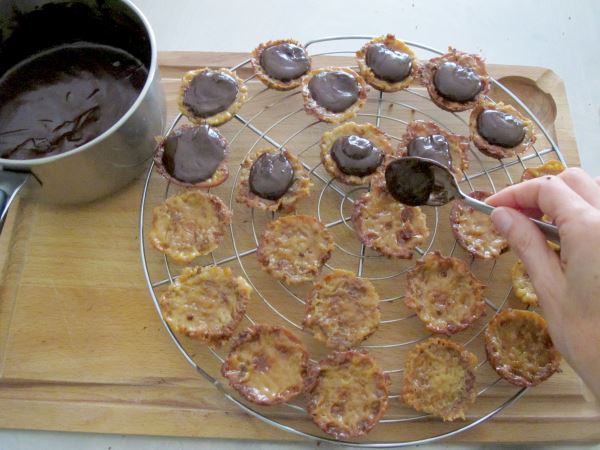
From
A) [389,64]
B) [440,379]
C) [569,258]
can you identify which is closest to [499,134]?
[389,64]

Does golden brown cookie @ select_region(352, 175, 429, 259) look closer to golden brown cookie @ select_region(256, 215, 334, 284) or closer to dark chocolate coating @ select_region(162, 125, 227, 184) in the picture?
golden brown cookie @ select_region(256, 215, 334, 284)

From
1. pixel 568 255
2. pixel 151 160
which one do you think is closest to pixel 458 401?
Result: pixel 568 255

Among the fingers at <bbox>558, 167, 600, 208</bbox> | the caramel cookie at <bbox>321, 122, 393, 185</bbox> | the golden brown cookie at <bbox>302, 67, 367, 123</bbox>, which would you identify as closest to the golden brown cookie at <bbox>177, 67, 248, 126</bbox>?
the golden brown cookie at <bbox>302, 67, 367, 123</bbox>

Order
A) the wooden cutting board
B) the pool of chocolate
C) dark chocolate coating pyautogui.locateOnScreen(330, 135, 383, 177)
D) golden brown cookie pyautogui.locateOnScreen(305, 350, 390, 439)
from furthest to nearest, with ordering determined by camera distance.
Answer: dark chocolate coating pyautogui.locateOnScreen(330, 135, 383, 177) < the pool of chocolate < the wooden cutting board < golden brown cookie pyautogui.locateOnScreen(305, 350, 390, 439)

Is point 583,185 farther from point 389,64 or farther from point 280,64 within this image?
point 280,64

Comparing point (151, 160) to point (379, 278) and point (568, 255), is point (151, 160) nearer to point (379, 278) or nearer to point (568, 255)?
point (379, 278)

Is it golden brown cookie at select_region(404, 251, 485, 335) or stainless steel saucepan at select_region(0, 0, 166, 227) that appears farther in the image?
golden brown cookie at select_region(404, 251, 485, 335)
